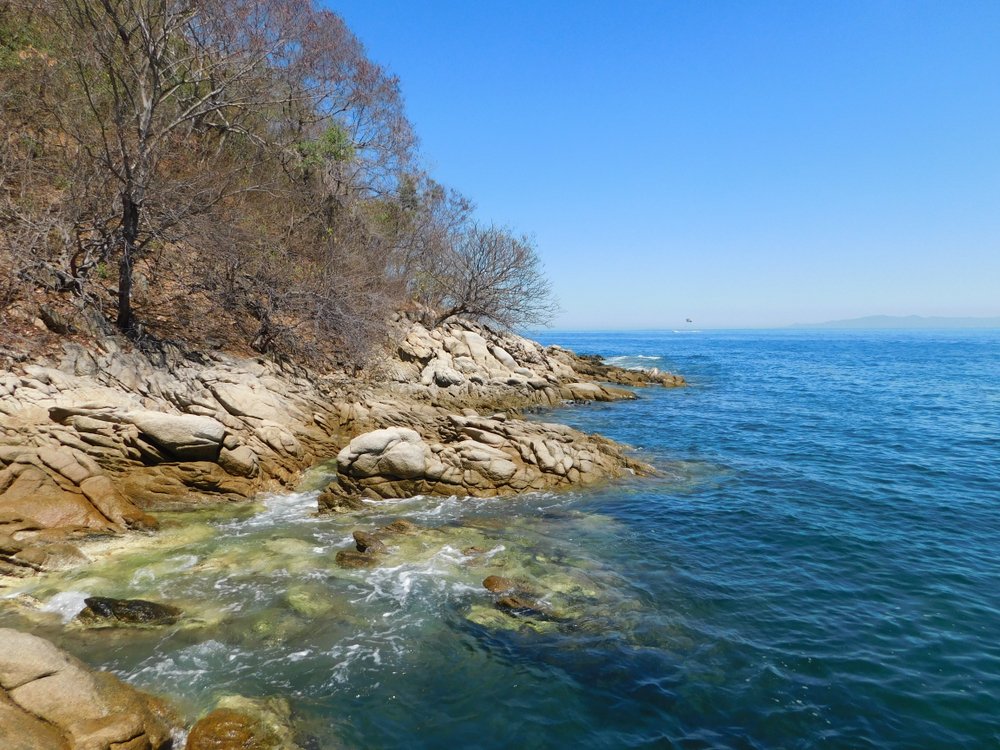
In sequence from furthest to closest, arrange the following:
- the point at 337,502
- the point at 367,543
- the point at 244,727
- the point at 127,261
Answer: the point at 127,261 → the point at 337,502 → the point at 367,543 → the point at 244,727

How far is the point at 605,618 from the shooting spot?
7.75m

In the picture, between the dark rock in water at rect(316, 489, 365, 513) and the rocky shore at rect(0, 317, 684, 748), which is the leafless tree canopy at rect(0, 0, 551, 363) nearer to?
the rocky shore at rect(0, 317, 684, 748)

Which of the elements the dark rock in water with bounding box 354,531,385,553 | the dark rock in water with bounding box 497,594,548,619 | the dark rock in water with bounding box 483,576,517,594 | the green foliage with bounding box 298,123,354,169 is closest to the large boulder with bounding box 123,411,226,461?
the dark rock in water with bounding box 354,531,385,553

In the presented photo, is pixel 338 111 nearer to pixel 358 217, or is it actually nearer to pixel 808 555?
pixel 358 217

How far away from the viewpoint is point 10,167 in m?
14.7

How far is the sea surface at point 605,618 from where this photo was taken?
5.83 m

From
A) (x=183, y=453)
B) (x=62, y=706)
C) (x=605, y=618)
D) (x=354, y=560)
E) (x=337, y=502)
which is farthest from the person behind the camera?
(x=337, y=502)

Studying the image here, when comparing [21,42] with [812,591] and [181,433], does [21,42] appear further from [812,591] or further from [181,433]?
[812,591]

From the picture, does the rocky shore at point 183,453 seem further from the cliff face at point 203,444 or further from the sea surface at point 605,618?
the sea surface at point 605,618

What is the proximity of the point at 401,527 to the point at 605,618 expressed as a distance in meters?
4.78

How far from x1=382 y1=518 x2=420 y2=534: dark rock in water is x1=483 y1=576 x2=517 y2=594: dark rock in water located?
8.80 feet

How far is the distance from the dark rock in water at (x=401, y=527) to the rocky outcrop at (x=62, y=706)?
5.73 metres

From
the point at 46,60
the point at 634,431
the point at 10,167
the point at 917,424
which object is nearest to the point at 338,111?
the point at 46,60

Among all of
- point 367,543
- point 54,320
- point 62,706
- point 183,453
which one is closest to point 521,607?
point 367,543
